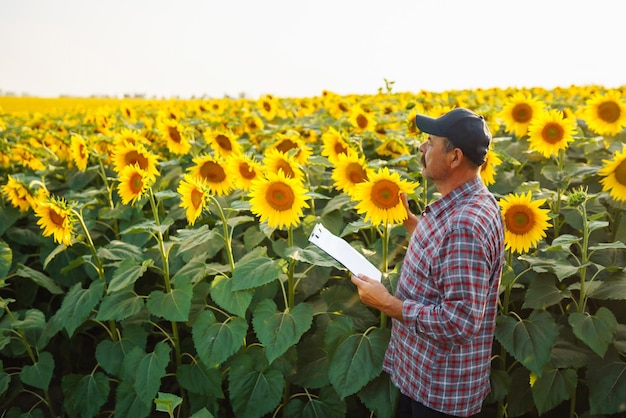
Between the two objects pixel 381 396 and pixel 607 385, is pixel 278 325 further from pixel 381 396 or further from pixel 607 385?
pixel 607 385

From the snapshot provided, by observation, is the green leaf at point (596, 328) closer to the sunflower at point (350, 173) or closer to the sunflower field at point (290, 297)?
the sunflower field at point (290, 297)

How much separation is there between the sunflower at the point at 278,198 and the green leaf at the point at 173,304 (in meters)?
0.67

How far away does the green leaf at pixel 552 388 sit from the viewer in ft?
10.6

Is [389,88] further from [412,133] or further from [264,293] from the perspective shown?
[264,293]

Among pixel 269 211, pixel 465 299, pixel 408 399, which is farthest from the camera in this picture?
pixel 269 211

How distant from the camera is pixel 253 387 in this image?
133 inches

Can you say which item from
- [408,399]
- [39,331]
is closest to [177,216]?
[39,331]

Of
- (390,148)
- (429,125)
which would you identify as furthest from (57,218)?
(390,148)

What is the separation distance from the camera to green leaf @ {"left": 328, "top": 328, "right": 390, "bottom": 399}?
3057 millimetres

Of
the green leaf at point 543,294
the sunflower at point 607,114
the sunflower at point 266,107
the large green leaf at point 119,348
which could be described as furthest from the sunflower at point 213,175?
the sunflower at point 266,107

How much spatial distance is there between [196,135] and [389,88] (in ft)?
8.62

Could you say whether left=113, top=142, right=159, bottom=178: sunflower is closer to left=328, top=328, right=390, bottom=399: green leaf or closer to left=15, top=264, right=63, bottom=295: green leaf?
left=15, top=264, right=63, bottom=295: green leaf

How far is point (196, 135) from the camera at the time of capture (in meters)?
7.16

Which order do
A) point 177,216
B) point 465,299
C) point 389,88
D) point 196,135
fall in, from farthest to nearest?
point 196,135
point 389,88
point 177,216
point 465,299
